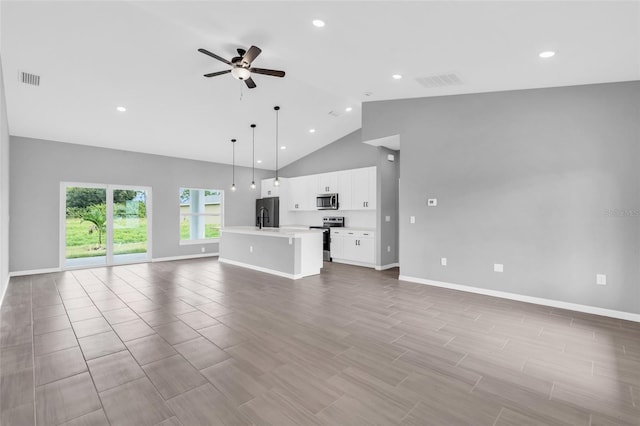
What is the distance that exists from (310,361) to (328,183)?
18.5 feet

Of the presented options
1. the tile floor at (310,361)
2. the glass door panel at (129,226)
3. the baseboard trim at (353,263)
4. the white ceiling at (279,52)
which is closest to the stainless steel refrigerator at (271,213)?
the baseboard trim at (353,263)

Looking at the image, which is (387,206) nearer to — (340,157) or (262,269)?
(340,157)

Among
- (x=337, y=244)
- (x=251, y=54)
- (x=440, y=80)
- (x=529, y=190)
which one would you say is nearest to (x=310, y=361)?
(x=251, y=54)

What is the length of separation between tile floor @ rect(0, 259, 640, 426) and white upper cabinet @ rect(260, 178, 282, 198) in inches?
197

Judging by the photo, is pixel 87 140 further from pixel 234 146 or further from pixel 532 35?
pixel 532 35

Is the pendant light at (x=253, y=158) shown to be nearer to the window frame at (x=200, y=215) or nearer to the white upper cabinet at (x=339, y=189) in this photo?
the white upper cabinet at (x=339, y=189)

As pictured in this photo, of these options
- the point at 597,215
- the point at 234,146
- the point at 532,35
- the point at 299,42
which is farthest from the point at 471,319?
the point at 234,146

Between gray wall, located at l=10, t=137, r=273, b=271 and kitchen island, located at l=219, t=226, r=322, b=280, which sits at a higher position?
gray wall, located at l=10, t=137, r=273, b=271

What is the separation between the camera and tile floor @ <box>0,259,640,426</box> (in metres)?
1.89

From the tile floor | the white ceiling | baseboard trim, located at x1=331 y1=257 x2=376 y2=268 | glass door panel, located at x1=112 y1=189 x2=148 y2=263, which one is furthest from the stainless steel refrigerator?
the tile floor

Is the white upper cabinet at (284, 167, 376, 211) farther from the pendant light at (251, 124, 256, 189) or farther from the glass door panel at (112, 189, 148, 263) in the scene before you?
the glass door panel at (112, 189, 148, 263)

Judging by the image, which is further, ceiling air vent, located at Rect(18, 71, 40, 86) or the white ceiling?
ceiling air vent, located at Rect(18, 71, 40, 86)

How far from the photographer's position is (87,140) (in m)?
6.34

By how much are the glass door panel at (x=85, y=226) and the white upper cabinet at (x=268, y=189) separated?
4.09 m
